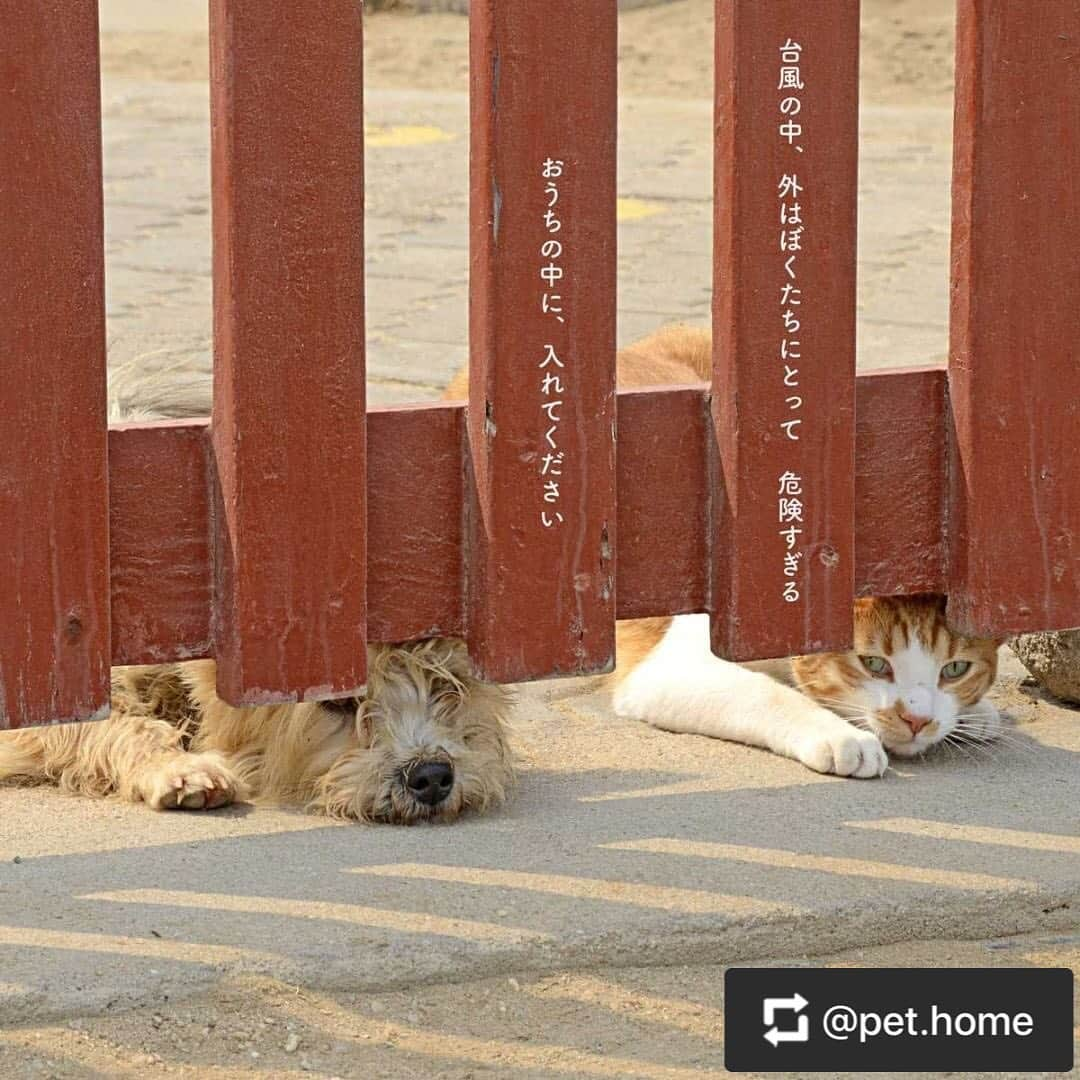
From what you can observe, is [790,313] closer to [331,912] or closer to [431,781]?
[431,781]

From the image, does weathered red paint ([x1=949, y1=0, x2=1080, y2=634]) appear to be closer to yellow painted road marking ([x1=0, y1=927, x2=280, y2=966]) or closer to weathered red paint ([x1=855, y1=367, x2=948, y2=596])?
weathered red paint ([x1=855, y1=367, x2=948, y2=596])

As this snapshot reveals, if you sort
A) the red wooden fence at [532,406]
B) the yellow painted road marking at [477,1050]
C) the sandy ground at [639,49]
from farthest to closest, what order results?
1. the sandy ground at [639,49]
2. the red wooden fence at [532,406]
3. the yellow painted road marking at [477,1050]

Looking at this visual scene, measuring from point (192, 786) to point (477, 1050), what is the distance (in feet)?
3.52

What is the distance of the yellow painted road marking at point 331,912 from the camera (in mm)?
3371

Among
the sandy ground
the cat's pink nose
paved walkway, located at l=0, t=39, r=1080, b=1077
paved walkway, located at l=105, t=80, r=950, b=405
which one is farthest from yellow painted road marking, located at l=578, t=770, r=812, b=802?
the sandy ground

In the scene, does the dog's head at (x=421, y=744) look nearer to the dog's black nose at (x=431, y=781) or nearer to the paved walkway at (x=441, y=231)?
the dog's black nose at (x=431, y=781)

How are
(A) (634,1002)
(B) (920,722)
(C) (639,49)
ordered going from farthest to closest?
(C) (639,49) → (B) (920,722) → (A) (634,1002)

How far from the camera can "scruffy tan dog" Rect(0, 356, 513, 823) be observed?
3.99 m

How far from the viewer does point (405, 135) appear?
1205cm

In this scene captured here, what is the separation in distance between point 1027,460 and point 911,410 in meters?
0.23

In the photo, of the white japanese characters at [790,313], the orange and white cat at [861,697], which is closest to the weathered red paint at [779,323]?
the white japanese characters at [790,313]

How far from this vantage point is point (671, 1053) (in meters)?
3.12

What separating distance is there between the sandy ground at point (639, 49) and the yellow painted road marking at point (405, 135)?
1.99 m

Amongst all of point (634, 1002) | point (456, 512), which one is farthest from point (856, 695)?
point (634, 1002)
